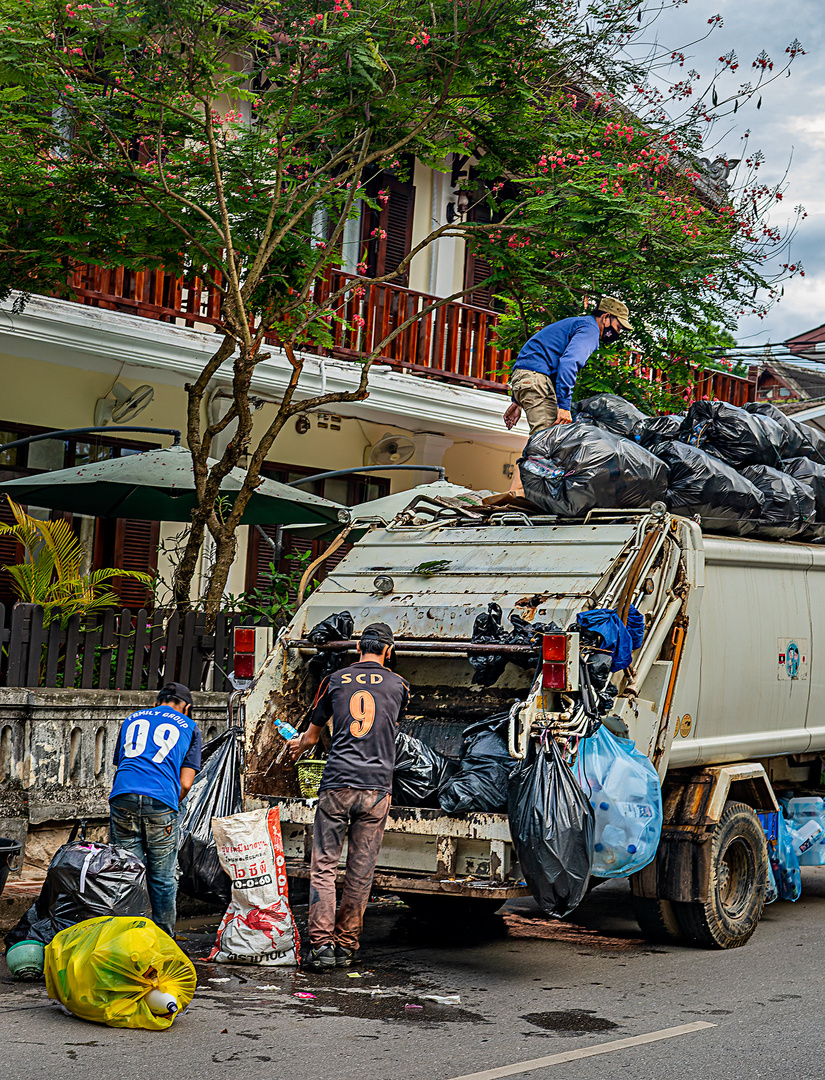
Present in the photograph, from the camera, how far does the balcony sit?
11719 millimetres

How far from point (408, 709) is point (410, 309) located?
8.30m

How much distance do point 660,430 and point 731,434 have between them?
46 cm

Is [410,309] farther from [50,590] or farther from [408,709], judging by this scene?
[408,709]

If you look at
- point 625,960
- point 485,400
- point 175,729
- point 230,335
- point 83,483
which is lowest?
point 625,960

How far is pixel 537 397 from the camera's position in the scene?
8438 mm

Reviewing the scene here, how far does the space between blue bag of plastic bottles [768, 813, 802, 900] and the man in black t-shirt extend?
2.83 meters

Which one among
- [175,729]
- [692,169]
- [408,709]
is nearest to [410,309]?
[692,169]

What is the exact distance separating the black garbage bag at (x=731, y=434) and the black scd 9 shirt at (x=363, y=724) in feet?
9.60

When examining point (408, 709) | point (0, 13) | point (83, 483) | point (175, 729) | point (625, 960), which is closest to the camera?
point (175, 729)

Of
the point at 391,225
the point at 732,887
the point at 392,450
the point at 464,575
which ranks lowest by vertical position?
the point at 732,887

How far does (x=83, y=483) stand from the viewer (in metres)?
9.40

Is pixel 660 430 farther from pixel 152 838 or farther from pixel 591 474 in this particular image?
pixel 152 838

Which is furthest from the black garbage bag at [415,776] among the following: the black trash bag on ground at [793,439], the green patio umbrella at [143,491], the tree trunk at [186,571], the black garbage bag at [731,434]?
the green patio umbrella at [143,491]

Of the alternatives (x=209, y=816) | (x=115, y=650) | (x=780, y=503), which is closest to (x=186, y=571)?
(x=115, y=650)
